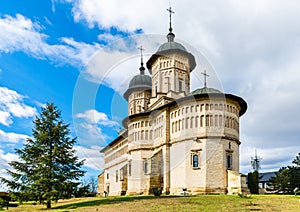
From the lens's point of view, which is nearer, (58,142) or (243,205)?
(243,205)

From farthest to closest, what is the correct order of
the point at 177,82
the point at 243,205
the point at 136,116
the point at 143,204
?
the point at 177,82 < the point at 136,116 < the point at 143,204 < the point at 243,205

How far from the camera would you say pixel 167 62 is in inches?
1804

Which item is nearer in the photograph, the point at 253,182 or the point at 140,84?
the point at 253,182

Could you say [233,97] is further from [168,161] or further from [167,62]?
[167,62]

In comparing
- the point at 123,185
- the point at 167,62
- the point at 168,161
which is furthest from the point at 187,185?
the point at 167,62

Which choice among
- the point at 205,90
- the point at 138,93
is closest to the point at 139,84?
the point at 138,93

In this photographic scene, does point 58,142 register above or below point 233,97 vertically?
below

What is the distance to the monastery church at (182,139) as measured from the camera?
33.2 metres

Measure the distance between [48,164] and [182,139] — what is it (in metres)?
13.7

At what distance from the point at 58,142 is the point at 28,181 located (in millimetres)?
4222

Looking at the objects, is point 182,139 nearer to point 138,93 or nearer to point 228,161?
point 228,161

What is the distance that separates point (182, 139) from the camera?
Result: 35125mm

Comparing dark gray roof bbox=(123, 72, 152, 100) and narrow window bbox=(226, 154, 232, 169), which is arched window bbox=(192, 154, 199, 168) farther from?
dark gray roof bbox=(123, 72, 152, 100)

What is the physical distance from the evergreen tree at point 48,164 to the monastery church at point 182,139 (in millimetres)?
10196
